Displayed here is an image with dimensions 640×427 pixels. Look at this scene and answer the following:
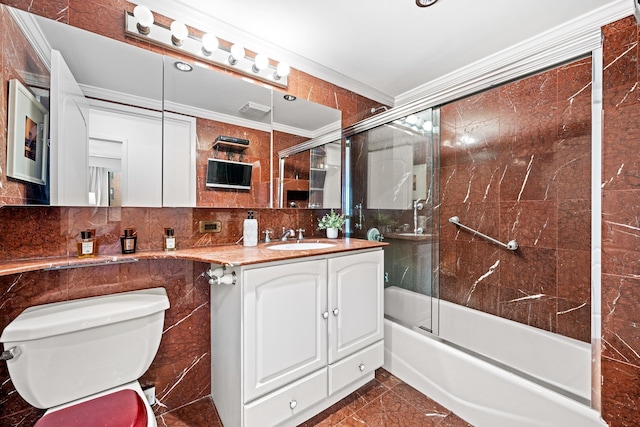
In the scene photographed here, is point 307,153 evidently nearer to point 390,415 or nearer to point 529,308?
point 390,415

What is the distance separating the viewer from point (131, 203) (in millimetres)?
1319

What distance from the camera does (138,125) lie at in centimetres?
134

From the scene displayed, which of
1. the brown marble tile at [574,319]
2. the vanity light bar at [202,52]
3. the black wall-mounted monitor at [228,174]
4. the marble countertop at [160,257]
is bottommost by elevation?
the brown marble tile at [574,319]

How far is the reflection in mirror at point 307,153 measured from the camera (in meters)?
1.85

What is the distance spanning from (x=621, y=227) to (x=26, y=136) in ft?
8.17

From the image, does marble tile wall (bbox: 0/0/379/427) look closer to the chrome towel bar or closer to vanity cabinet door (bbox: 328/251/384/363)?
vanity cabinet door (bbox: 328/251/384/363)

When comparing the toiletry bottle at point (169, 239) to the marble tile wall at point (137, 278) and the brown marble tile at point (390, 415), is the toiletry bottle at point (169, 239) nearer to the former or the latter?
the marble tile wall at point (137, 278)

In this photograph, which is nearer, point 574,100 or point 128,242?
point 128,242

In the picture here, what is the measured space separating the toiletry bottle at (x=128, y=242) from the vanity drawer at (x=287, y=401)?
0.92 meters

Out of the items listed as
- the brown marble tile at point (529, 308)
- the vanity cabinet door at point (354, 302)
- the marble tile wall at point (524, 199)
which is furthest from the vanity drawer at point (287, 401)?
the brown marble tile at point (529, 308)

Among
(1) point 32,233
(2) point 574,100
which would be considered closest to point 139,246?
(1) point 32,233

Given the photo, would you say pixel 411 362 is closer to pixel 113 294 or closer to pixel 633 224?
pixel 633 224

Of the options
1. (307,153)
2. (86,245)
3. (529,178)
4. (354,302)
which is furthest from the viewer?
(307,153)

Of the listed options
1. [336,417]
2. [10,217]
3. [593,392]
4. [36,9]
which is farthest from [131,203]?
[593,392]
